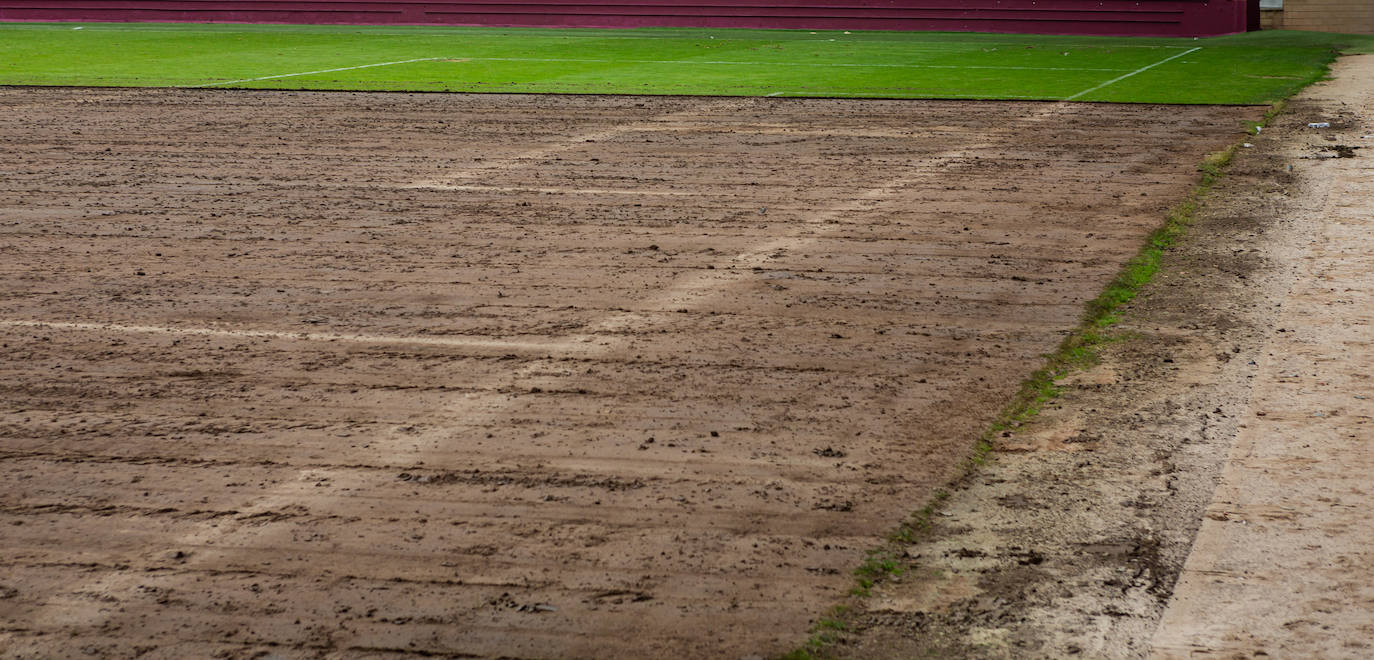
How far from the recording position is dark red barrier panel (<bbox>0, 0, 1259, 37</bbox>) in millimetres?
28438

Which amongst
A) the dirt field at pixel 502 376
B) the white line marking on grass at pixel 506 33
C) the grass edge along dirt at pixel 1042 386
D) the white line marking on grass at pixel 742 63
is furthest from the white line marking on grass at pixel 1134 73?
the grass edge along dirt at pixel 1042 386

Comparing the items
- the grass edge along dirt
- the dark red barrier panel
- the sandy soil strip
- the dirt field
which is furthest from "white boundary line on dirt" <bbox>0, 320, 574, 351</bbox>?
the dark red barrier panel

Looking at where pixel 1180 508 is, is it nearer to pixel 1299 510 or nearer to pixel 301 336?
pixel 1299 510

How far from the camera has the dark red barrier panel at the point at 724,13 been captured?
28.4m

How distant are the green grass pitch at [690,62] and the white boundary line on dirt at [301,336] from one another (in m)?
11.4

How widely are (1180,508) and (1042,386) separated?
1.35 meters

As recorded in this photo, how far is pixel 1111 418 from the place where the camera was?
5.45 meters

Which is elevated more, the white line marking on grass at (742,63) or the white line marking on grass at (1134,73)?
the white line marking on grass at (742,63)

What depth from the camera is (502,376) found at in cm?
607

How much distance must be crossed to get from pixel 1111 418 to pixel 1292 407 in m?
0.69

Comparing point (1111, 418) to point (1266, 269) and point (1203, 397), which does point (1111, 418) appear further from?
point (1266, 269)

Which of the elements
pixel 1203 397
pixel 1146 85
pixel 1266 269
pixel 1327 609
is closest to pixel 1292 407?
pixel 1203 397

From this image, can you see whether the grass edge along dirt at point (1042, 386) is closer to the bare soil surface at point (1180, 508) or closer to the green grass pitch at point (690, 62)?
the bare soil surface at point (1180, 508)

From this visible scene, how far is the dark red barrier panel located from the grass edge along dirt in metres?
18.8
